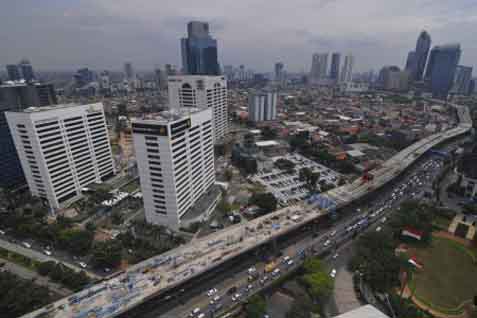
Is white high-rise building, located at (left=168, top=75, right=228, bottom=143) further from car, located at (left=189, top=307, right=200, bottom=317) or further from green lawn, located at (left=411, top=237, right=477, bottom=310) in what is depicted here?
green lawn, located at (left=411, top=237, right=477, bottom=310)

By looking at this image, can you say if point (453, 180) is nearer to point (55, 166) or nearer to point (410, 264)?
point (410, 264)

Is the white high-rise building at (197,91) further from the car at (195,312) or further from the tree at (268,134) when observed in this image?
the car at (195,312)

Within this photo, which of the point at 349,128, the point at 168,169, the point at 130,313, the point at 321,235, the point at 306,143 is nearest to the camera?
the point at 130,313

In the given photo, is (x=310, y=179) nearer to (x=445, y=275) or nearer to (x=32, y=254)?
(x=445, y=275)

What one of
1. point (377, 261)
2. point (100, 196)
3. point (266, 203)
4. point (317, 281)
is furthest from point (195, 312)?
point (100, 196)

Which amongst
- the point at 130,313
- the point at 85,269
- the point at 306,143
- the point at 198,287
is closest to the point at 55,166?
the point at 85,269

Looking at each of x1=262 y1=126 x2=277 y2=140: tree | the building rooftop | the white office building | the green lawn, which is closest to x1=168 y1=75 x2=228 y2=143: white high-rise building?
x1=262 y1=126 x2=277 y2=140: tree
